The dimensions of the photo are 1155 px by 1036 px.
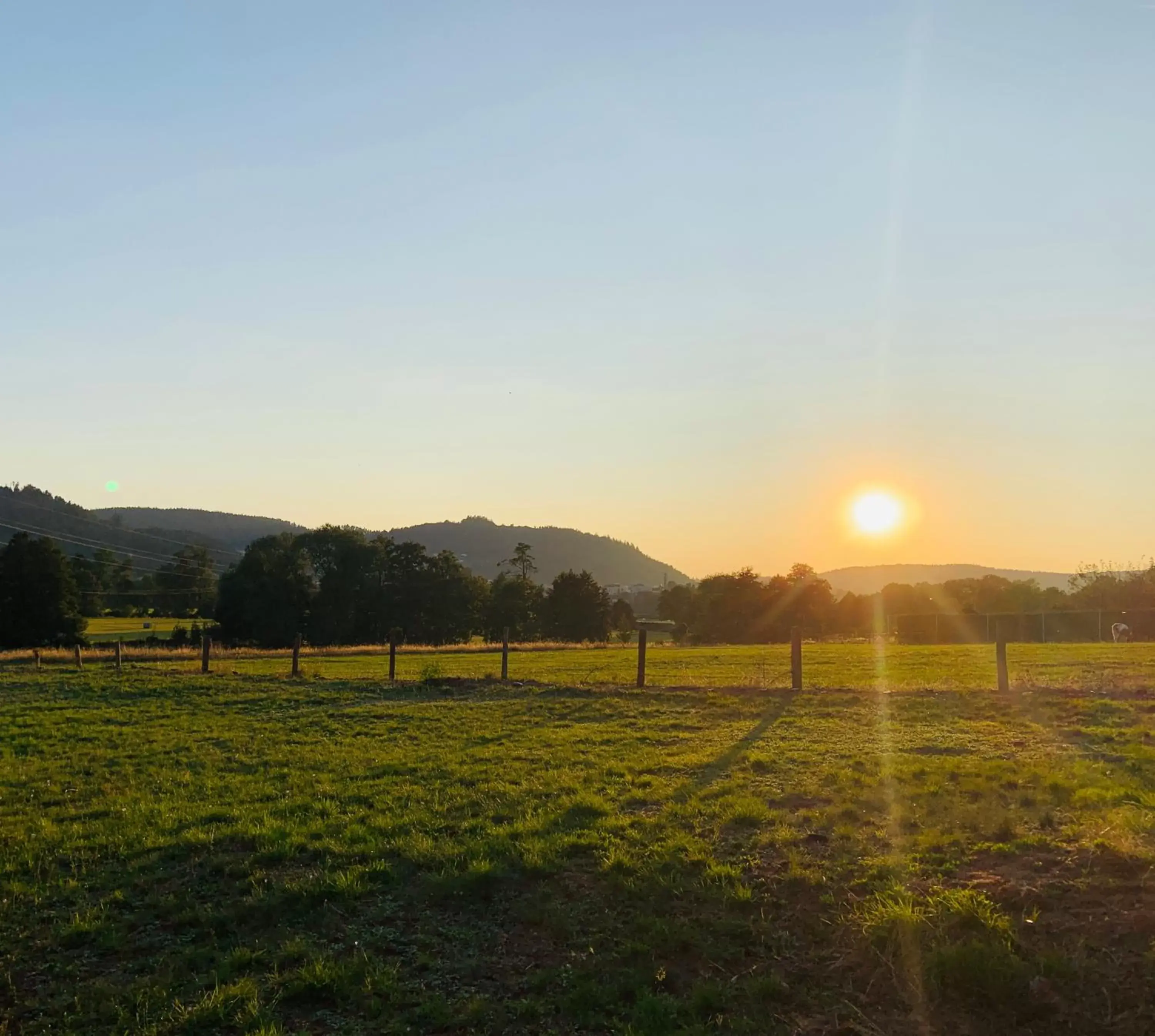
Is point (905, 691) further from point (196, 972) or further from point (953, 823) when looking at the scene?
point (196, 972)

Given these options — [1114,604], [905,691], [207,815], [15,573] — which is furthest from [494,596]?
[207,815]

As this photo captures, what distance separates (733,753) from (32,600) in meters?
78.6

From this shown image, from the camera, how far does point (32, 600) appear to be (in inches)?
2965

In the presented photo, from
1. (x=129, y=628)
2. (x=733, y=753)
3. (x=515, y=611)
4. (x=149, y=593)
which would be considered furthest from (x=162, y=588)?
(x=733, y=753)

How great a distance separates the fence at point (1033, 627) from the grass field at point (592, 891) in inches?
2032

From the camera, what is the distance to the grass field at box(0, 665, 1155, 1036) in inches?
234

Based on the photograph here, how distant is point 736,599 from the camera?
110 meters

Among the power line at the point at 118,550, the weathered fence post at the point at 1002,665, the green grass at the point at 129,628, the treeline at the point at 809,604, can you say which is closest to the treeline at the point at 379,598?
the green grass at the point at 129,628

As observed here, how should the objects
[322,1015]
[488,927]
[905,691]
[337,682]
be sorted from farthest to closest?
[337,682] → [905,691] → [488,927] → [322,1015]

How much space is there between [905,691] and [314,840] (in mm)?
16696

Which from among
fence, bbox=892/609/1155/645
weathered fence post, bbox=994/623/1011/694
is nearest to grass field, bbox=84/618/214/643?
fence, bbox=892/609/1155/645

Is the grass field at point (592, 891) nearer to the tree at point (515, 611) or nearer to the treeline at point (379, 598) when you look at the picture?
the treeline at point (379, 598)

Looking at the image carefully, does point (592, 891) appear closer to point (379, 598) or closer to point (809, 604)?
point (379, 598)

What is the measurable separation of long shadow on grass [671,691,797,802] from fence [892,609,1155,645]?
43.6 m
